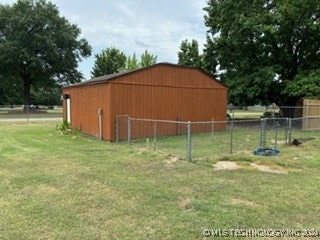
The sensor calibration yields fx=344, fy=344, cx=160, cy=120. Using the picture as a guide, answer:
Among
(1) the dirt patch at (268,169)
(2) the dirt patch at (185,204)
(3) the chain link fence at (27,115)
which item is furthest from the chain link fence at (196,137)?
(3) the chain link fence at (27,115)

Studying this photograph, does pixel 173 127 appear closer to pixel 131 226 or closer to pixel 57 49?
pixel 131 226

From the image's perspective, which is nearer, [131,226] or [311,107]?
[131,226]

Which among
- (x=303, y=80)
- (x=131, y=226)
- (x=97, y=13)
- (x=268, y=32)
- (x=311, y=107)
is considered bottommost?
(x=131, y=226)

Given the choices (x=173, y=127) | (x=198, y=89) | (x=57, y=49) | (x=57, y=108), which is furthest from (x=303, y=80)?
(x=57, y=108)

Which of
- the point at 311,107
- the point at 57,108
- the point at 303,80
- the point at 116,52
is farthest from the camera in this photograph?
the point at 116,52

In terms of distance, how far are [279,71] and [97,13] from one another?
1245 centimetres

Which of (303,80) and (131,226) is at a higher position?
(303,80)

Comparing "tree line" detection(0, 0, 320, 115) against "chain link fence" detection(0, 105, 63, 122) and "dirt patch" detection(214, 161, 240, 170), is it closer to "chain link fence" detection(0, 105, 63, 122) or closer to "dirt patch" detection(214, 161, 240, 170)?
"chain link fence" detection(0, 105, 63, 122)

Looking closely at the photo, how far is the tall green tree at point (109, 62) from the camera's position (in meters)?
50.9

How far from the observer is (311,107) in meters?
18.7

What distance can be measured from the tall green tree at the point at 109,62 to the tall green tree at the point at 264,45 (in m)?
27.7

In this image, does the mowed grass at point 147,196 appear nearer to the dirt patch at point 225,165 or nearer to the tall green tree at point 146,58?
the dirt patch at point 225,165

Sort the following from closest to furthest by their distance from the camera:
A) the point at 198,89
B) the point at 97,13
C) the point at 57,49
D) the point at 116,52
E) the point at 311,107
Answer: the point at 198,89, the point at 311,107, the point at 97,13, the point at 57,49, the point at 116,52

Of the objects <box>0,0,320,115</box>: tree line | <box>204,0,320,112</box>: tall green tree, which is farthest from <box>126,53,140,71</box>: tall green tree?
<box>204,0,320,112</box>: tall green tree
